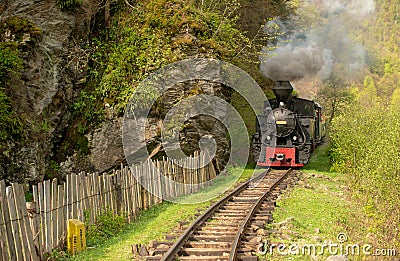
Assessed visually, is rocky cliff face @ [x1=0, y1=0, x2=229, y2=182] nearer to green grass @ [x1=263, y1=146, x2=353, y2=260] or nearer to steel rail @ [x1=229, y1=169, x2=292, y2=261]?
green grass @ [x1=263, y1=146, x2=353, y2=260]

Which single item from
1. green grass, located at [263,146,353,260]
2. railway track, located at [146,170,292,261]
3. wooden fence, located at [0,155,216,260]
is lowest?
green grass, located at [263,146,353,260]

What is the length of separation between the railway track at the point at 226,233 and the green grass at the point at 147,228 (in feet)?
1.77

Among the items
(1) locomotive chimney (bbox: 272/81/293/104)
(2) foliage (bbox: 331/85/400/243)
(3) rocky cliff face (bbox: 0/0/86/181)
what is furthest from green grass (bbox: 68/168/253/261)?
(1) locomotive chimney (bbox: 272/81/293/104)

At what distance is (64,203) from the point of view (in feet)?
29.2

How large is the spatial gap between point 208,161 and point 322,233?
7694 millimetres

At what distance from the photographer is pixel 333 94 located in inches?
2025

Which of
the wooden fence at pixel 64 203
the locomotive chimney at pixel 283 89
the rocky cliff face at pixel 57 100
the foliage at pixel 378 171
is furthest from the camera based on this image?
the locomotive chimney at pixel 283 89

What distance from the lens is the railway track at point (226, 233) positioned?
808 centimetres

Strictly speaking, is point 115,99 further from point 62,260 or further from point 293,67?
point 293,67

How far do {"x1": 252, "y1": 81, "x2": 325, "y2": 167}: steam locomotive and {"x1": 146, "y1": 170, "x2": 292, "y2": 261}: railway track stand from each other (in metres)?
6.57

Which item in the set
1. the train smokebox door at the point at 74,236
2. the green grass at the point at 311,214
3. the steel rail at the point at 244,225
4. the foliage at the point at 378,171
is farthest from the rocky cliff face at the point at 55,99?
the train smokebox door at the point at 74,236

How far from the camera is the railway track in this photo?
8.08 m

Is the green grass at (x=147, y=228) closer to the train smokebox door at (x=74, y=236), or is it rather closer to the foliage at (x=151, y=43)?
the train smokebox door at (x=74, y=236)

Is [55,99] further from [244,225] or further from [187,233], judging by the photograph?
[244,225]
